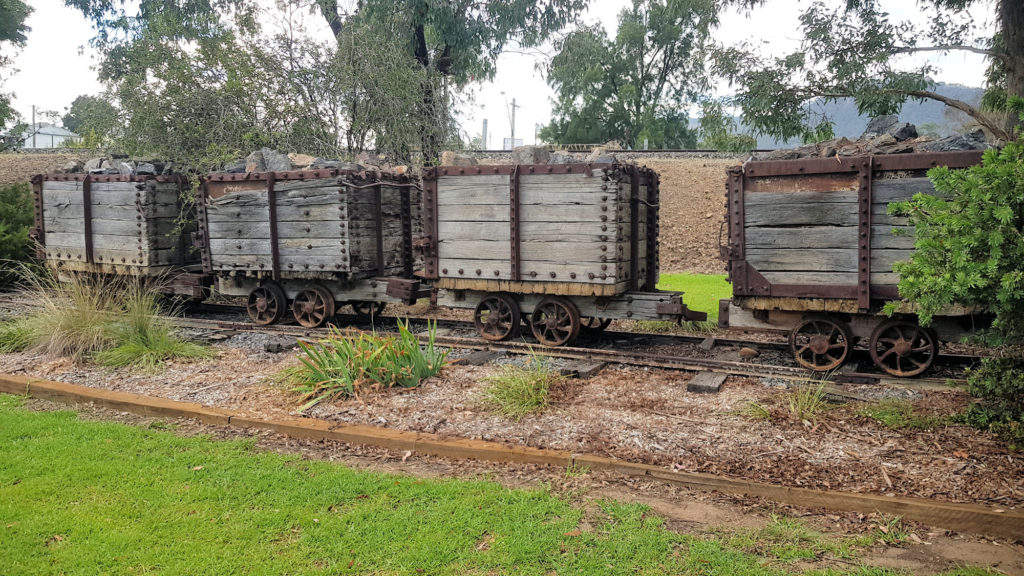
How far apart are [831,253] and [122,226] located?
989 cm

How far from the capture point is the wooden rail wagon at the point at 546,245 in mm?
7977

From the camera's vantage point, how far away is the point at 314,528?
3.86 m

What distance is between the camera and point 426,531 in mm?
3814

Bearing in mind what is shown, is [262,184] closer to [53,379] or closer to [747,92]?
[53,379]

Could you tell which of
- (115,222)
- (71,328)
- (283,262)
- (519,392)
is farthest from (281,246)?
(519,392)

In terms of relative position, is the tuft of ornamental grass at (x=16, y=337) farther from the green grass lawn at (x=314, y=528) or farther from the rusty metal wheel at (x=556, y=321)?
the rusty metal wheel at (x=556, y=321)

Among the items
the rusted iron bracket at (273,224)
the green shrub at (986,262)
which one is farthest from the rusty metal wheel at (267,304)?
the green shrub at (986,262)

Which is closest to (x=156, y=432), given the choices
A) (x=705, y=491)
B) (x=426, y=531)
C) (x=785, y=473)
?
Result: (x=426, y=531)

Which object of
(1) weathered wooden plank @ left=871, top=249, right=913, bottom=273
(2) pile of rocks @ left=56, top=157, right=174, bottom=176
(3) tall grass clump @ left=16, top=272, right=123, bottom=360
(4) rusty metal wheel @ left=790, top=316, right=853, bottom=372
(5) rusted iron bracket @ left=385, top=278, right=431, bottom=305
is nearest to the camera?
(1) weathered wooden plank @ left=871, top=249, right=913, bottom=273

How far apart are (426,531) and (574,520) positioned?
79 cm

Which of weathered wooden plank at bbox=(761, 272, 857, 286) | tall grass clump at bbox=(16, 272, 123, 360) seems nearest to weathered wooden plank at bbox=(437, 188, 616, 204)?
weathered wooden plank at bbox=(761, 272, 857, 286)

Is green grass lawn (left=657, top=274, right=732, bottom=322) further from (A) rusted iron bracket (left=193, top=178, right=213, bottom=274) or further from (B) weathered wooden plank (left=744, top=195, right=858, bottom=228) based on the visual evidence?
(A) rusted iron bracket (left=193, top=178, right=213, bottom=274)

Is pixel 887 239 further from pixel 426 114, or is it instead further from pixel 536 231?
pixel 426 114

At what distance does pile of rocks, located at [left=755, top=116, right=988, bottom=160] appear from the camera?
6.49m
